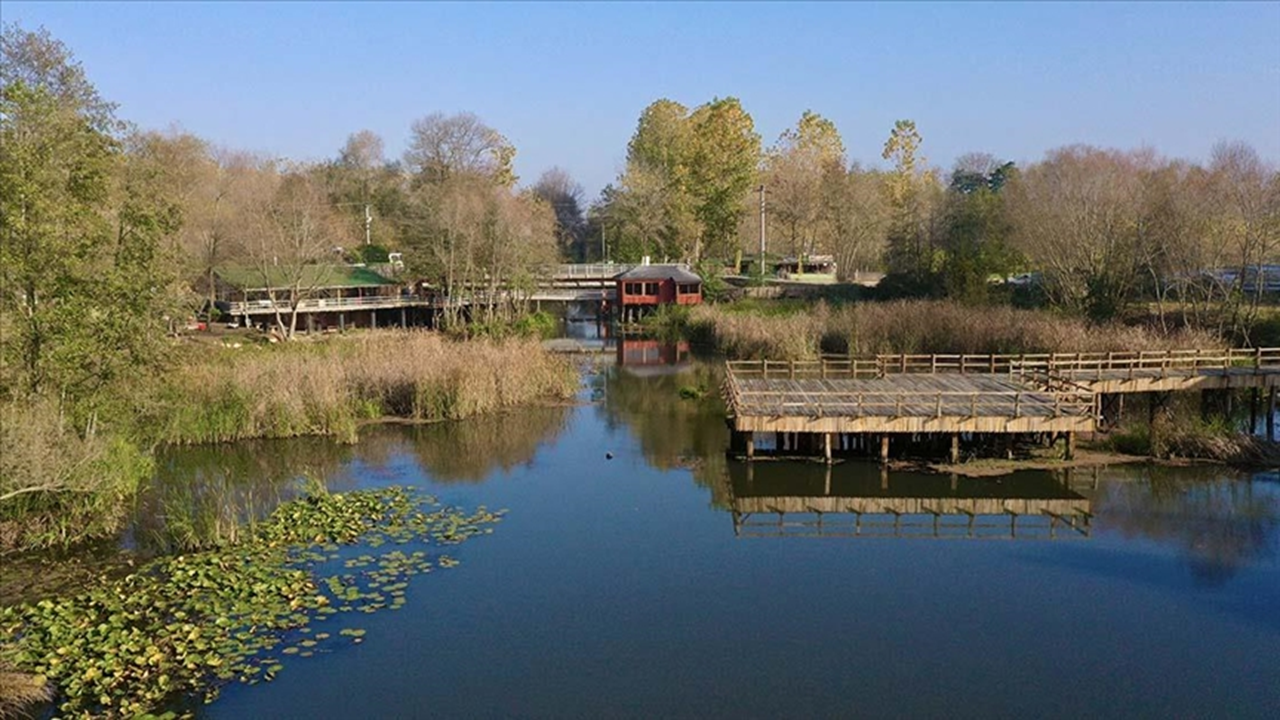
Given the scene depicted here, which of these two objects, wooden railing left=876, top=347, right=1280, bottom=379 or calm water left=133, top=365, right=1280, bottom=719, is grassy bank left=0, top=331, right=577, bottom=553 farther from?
wooden railing left=876, top=347, right=1280, bottom=379

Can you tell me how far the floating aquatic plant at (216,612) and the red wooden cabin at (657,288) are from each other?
41625 mm

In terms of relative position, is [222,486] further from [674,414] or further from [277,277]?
[277,277]

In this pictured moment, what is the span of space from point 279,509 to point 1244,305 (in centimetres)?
3602

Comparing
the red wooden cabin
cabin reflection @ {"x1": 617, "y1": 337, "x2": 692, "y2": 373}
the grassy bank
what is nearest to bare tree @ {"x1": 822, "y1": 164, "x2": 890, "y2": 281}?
the red wooden cabin

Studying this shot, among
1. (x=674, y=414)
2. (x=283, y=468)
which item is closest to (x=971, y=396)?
(x=674, y=414)

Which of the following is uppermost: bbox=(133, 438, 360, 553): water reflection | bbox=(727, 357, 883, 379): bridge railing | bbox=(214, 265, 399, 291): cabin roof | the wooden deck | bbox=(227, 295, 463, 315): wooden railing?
bbox=(214, 265, 399, 291): cabin roof

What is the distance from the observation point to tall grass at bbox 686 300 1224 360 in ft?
107

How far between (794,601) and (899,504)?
6.24m

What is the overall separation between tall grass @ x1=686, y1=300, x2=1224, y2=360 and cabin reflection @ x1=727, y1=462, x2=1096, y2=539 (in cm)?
1224

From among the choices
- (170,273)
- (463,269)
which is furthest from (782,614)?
(463,269)

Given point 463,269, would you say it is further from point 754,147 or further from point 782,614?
point 782,614

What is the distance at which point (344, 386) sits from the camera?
96.0 feet

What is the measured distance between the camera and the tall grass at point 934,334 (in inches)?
1283

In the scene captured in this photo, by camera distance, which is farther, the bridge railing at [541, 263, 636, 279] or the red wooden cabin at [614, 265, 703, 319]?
the bridge railing at [541, 263, 636, 279]
